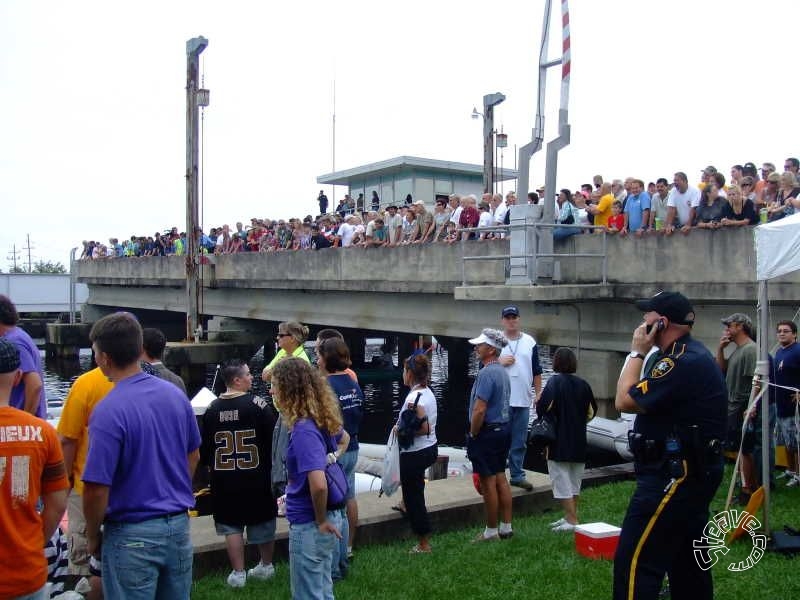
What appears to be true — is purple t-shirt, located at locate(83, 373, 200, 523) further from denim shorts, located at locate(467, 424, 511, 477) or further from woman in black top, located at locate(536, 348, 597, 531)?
woman in black top, located at locate(536, 348, 597, 531)

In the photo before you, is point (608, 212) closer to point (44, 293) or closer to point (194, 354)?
point (194, 354)

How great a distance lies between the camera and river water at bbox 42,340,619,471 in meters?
20.2

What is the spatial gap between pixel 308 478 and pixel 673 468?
191 cm

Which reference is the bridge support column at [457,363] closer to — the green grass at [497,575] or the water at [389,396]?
the water at [389,396]

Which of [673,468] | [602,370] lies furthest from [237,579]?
[602,370]

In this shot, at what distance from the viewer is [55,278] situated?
43.9m

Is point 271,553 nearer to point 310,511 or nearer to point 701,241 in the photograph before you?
point 310,511

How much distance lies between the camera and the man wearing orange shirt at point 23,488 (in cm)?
322

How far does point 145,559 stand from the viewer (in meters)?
3.56

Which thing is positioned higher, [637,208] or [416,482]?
[637,208]

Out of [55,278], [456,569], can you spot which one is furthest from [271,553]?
[55,278]

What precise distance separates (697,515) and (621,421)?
9755 mm

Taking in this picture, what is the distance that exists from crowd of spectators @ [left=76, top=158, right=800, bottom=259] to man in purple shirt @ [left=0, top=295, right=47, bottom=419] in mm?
8089

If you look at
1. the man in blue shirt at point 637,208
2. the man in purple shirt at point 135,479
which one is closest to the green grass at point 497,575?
the man in purple shirt at point 135,479
